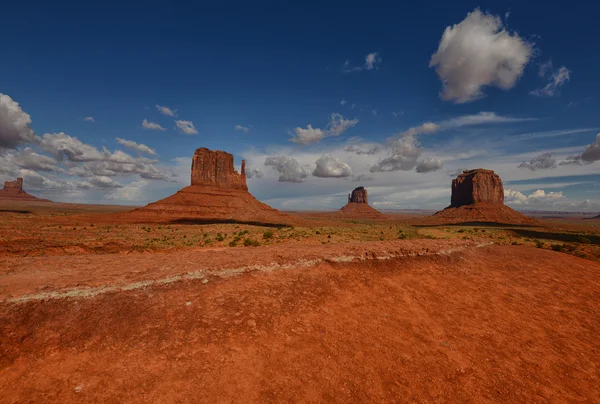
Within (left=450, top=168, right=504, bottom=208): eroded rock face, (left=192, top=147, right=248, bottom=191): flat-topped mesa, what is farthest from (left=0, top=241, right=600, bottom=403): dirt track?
Answer: (left=450, top=168, right=504, bottom=208): eroded rock face

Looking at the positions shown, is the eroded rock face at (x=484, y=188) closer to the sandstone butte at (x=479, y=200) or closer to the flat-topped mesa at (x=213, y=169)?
the sandstone butte at (x=479, y=200)

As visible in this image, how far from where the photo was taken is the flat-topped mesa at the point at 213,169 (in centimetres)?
10238

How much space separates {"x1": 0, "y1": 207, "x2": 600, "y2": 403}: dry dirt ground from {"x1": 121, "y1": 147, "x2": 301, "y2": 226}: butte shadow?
193 feet

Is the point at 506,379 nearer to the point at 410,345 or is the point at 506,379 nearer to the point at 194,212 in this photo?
the point at 410,345

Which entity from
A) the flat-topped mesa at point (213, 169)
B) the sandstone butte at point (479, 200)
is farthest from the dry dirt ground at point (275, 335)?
the sandstone butte at point (479, 200)

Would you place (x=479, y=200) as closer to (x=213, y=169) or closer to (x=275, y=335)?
(x=213, y=169)

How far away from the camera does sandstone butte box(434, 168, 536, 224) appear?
12562 cm

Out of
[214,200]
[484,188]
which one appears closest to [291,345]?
→ [214,200]

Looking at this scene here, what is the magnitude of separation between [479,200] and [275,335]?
165816 mm

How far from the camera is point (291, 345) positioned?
23.2 feet

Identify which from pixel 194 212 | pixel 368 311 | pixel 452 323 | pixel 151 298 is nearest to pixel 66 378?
pixel 151 298

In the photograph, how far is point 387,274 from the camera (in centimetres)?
1284

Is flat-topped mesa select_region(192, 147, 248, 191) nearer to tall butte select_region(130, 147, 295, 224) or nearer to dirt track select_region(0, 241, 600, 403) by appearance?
tall butte select_region(130, 147, 295, 224)

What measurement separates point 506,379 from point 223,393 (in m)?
6.86
